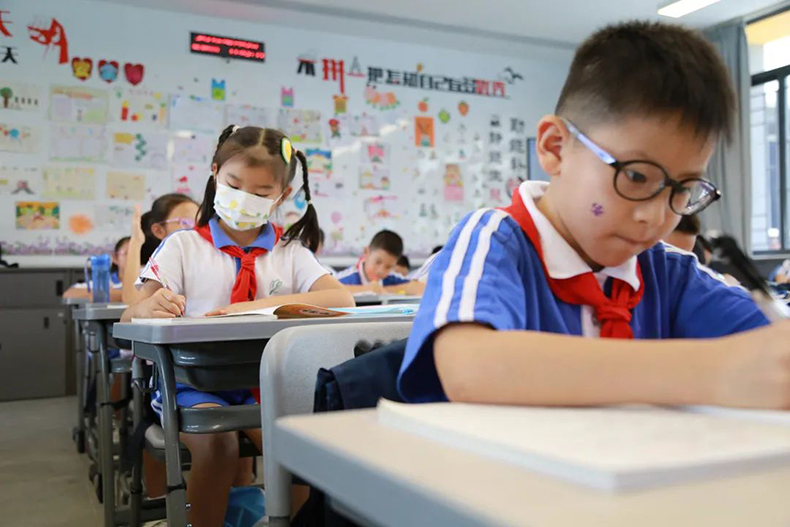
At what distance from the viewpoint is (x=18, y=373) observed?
4.93 m

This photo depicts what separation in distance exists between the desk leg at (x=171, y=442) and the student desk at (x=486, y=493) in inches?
42.5

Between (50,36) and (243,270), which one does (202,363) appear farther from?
(50,36)

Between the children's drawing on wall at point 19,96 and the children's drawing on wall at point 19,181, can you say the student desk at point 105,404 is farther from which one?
the children's drawing on wall at point 19,96

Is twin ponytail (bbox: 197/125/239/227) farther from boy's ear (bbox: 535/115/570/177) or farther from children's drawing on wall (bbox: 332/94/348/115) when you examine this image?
children's drawing on wall (bbox: 332/94/348/115)

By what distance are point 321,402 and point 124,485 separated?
7.17 feet

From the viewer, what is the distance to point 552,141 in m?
0.85

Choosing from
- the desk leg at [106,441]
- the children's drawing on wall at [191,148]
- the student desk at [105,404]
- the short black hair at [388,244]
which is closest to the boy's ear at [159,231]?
the student desk at [105,404]

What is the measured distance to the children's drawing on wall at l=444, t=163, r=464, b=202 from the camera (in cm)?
643

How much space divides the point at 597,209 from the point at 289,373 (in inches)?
16.3

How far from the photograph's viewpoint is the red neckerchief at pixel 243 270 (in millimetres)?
2061

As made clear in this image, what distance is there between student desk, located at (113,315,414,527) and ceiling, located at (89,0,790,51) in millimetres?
4581

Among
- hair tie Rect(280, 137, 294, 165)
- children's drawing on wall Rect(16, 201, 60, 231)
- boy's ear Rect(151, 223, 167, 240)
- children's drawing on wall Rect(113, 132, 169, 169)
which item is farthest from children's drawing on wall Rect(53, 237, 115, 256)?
hair tie Rect(280, 137, 294, 165)

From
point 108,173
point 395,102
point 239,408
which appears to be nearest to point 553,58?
point 395,102

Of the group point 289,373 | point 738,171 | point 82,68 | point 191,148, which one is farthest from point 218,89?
point 289,373
